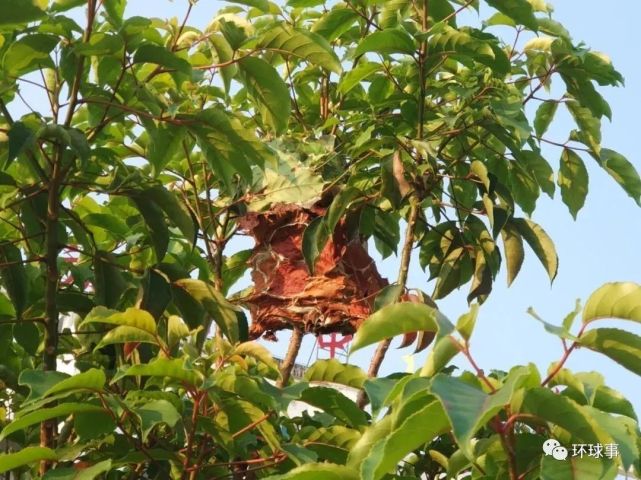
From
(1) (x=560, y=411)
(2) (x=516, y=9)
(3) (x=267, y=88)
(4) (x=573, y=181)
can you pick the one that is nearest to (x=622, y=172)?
(4) (x=573, y=181)

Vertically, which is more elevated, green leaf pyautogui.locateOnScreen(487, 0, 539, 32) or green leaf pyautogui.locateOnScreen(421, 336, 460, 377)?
green leaf pyautogui.locateOnScreen(487, 0, 539, 32)

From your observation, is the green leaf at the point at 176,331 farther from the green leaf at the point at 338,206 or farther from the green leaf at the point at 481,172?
the green leaf at the point at 481,172

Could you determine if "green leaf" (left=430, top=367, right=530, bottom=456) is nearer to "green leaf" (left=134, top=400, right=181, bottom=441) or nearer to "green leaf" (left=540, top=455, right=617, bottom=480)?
"green leaf" (left=540, top=455, right=617, bottom=480)

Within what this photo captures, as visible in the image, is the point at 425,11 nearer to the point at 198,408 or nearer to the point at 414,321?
the point at 198,408

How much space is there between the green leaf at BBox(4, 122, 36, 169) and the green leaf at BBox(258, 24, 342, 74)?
0.59 m

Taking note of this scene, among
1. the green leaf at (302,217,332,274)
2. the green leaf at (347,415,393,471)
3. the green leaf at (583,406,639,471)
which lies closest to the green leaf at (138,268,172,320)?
the green leaf at (302,217,332,274)

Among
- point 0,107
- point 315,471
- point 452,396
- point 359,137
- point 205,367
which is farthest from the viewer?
point 359,137

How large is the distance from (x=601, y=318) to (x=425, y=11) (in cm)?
139

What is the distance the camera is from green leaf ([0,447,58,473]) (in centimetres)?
194

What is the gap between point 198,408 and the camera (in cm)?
203

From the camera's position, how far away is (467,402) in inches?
50.8

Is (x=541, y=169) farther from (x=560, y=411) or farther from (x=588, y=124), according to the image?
(x=560, y=411)

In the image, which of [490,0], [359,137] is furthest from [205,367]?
[490,0]

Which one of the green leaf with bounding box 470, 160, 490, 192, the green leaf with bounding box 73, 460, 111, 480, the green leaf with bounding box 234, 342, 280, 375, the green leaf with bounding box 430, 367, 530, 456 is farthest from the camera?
the green leaf with bounding box 470, 160, 490, 192
